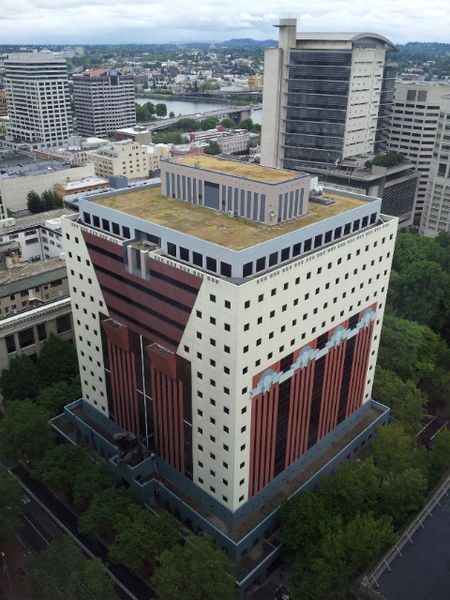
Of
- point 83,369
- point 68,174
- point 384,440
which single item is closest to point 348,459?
point 384,440

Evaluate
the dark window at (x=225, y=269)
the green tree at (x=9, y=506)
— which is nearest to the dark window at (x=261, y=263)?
the dark window at (x=225, y=269)

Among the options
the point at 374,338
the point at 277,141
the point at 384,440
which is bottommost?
the point at 384,440

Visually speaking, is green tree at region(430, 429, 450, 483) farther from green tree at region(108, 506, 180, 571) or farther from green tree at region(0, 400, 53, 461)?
green tree at region(0, 400, 53, 461)

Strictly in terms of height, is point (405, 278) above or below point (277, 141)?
below

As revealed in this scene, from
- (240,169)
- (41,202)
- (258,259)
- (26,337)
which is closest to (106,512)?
(258,259)

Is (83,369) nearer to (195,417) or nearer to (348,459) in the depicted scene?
(195,417)

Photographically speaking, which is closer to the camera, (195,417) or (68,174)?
(195,417)

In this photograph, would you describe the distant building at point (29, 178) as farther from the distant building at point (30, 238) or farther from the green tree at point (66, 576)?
the green tree at point (66, 576)

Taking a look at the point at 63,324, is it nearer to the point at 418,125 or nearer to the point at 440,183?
the point at 440,183
